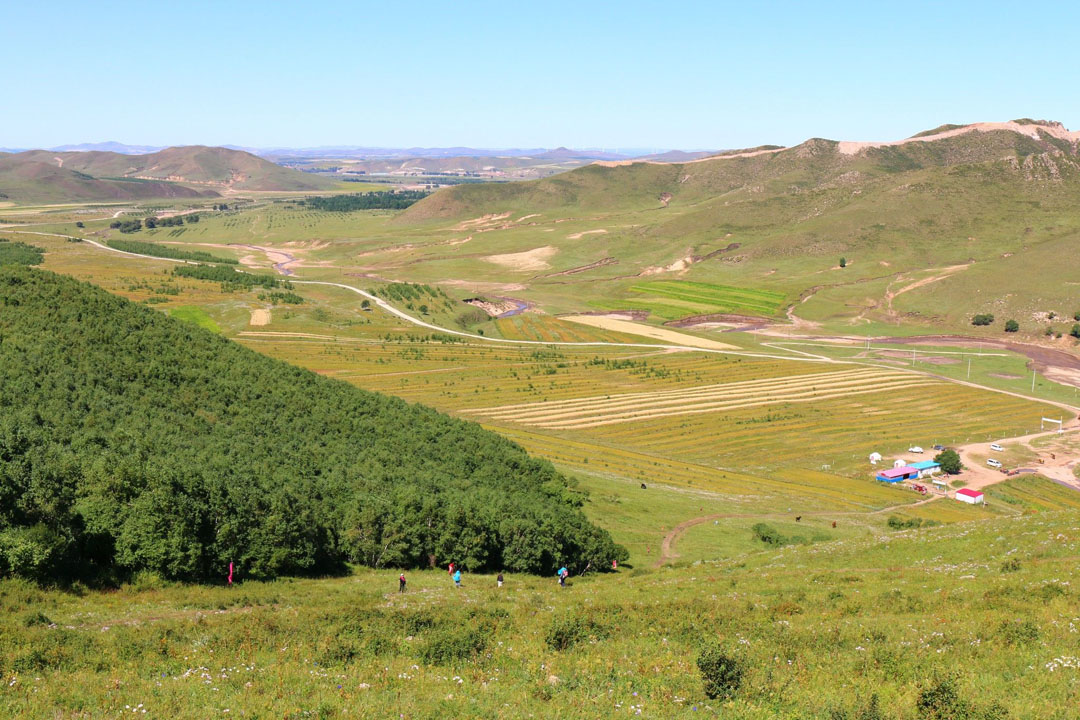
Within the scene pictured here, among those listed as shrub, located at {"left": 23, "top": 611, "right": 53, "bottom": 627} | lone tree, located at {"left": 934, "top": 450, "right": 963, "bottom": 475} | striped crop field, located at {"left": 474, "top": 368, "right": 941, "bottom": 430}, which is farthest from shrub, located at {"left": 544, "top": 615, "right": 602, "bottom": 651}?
lone tree, located at {"left": 934, "top": 450, "right": 963, "bottom": 475}

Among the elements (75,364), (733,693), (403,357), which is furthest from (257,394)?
(403,357)

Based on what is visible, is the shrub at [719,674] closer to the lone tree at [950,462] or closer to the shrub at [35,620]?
the shrub at [35,620]

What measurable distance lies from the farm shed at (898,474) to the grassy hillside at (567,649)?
57.2 m

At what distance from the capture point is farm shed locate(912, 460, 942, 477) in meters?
99.3

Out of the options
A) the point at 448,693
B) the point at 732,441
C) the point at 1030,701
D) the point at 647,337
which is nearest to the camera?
the point at 1030,701

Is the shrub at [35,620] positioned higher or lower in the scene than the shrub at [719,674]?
lower

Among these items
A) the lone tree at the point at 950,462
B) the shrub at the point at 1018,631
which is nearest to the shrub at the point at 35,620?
the shrub at the point at 1018,631

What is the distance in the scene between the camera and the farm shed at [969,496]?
291 feet

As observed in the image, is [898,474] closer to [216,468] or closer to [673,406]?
[673,406]

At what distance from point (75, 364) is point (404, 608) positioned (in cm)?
3814

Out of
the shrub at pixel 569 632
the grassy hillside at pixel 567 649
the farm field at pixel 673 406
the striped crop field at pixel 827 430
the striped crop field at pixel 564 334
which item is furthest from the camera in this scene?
the striped crop field at pixel 564 334

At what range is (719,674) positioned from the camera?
2291 centimetres

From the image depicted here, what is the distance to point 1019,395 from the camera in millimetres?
Answer: 142625

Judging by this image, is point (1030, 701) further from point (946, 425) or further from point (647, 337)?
point (647, 337)
